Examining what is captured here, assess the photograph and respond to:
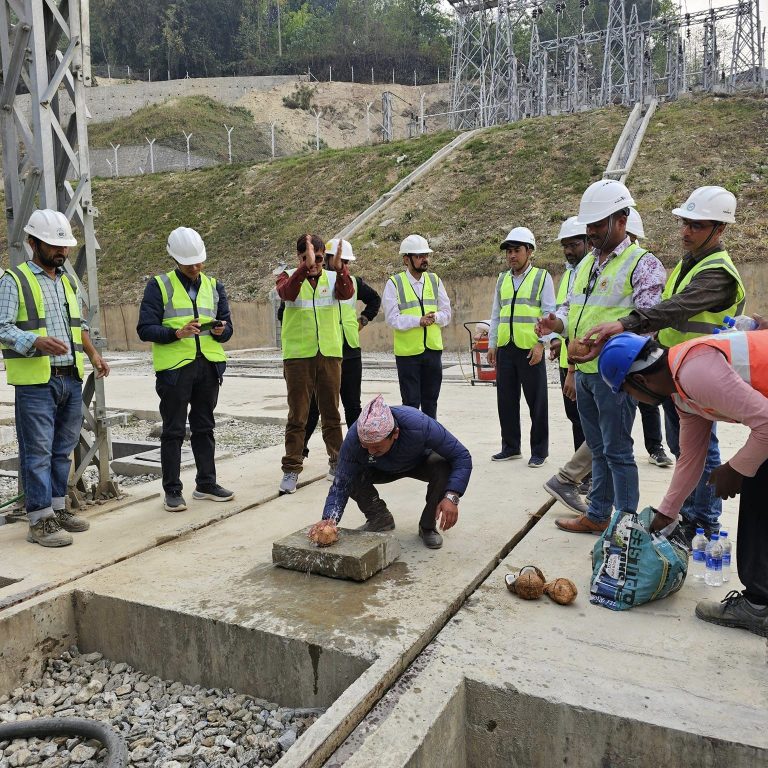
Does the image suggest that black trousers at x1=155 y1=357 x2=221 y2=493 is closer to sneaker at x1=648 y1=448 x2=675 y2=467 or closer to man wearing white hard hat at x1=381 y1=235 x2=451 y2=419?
man wearing white hard hat at x1=381 y1=235 x2=451 y2=419

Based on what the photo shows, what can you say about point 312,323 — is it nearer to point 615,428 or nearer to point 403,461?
point 403,461

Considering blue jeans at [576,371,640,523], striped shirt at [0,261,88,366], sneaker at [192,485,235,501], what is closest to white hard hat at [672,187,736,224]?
blue jeans at [576,371,640,523]

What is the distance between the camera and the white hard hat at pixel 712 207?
3.82 m

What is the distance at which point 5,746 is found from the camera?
3031 millimetres

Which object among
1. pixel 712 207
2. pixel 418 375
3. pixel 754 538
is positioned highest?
pixel 712 207

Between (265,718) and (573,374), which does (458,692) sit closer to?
(265,718)

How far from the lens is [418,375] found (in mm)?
6562

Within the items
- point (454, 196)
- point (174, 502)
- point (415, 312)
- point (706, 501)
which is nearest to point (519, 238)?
point (415, 312)

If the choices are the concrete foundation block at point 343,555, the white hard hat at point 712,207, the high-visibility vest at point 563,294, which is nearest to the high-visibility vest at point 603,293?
the white hard hat at point 712,207

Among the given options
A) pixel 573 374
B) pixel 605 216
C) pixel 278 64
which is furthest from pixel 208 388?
pixel 278 64

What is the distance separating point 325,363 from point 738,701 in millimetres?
3792

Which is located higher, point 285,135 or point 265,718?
point 285,135

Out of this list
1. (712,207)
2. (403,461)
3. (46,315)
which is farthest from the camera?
(46,315)

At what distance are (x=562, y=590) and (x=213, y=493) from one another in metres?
2.99
